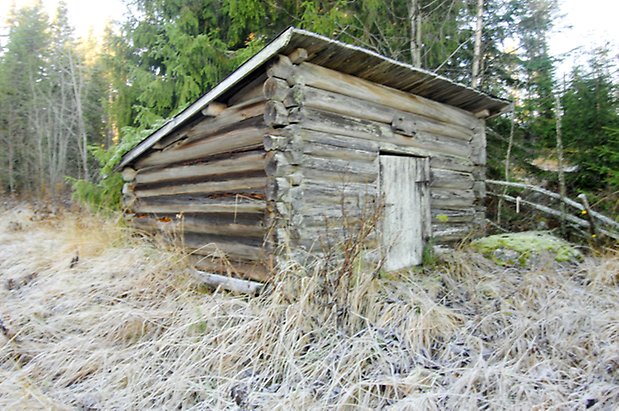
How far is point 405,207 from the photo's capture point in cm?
596

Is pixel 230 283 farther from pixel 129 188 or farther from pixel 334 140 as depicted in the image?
pixel 129 188

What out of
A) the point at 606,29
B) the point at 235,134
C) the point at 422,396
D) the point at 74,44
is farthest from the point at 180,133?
the point at 74,44

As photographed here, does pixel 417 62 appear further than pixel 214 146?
Yes

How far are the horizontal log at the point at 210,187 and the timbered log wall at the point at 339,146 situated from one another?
0.37 m

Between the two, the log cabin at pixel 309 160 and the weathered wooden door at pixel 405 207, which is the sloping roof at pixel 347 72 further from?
the weathered wooden door at pixel 405 207

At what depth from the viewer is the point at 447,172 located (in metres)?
6.69

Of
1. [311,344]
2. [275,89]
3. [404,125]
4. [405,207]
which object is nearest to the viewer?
[311,344]

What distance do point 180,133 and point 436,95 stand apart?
166 inches

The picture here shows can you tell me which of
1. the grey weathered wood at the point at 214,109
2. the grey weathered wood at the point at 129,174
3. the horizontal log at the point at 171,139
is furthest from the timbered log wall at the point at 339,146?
the grey weathered wood at the point at 129,174

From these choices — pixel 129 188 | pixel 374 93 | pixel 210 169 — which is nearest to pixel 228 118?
pixel 210 169

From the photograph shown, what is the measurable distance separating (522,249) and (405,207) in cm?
196

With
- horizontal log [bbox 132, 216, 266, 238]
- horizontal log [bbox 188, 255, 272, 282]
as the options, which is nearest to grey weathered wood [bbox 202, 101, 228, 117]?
horizontal log [bbox 132, 216, 266, 238]

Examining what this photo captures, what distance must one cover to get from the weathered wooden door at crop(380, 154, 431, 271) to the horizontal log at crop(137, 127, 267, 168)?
1.95 meters

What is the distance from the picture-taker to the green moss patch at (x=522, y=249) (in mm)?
5805
